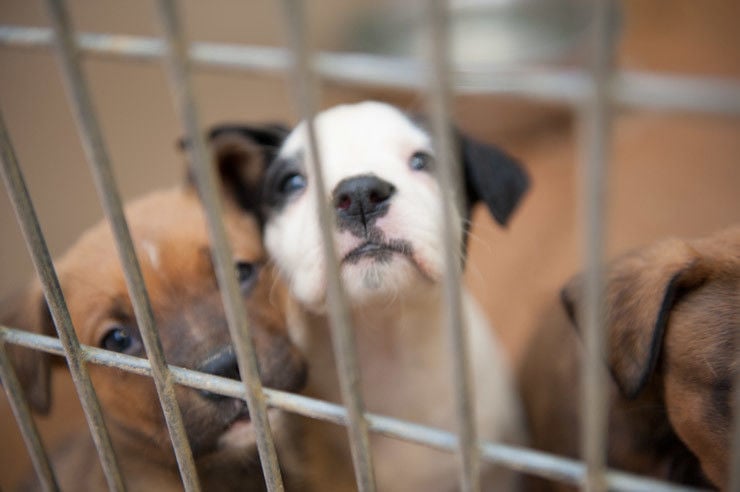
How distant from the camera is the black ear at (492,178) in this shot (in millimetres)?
1543

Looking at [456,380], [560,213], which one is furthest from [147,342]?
[560,213]

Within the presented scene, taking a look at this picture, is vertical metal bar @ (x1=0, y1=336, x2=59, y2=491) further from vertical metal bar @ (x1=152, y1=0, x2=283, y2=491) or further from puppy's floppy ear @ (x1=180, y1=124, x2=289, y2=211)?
puppy's floppy ear @ (x1=180, y1=124, x2=289, y2=211)

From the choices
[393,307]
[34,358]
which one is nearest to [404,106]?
[393,307]

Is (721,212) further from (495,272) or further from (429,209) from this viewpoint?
(429,209)

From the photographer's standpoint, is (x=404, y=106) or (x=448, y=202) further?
(x=404, y=106)

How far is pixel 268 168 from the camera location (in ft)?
5.32

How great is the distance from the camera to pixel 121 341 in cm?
141

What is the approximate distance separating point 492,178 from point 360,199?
1.39ft

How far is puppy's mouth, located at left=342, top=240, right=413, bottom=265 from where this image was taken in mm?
1288

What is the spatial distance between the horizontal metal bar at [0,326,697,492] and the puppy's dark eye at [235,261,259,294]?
50 centimetres

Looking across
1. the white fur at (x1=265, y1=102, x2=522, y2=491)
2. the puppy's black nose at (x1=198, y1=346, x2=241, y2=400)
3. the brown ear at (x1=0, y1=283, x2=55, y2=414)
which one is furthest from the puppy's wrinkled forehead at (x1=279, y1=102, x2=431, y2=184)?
the brown ear at (x1=0, y1=283, x2=55, y2=414)

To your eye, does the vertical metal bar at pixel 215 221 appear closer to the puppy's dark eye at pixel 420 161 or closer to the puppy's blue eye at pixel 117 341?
the puppy's blue eye at pixel 117 341

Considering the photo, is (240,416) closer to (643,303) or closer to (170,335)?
(170,335)

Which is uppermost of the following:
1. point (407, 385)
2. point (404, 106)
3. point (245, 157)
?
point (404, 106)
